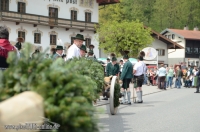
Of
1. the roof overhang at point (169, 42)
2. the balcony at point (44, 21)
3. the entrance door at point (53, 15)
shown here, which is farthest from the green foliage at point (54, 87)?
the roof overhang at point (169, 42)

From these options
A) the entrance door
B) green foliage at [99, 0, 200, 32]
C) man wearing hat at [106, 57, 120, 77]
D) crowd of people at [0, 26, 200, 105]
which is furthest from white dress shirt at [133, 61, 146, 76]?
green foliage at [99, 0, 200, 32]

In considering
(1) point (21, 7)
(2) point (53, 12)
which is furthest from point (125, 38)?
(1) point (21, 7)

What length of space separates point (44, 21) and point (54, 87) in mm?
39204

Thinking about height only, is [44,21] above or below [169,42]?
above

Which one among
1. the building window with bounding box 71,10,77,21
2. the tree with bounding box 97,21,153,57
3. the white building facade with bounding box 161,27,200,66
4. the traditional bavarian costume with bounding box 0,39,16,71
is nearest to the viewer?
the traditional bavarian costume with bounding box 0,39,16,71

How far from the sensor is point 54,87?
3256 mm

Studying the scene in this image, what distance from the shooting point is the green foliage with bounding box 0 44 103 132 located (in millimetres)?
3158

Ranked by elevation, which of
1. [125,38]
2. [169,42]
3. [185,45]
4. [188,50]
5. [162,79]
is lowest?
[162,79]

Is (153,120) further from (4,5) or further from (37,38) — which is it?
(37,38)

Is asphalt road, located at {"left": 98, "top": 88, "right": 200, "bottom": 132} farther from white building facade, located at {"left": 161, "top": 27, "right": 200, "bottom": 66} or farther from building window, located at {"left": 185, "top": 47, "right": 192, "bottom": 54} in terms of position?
building window, located at {"left": 185, "top": 47, "right": 192, "bottom": 54}

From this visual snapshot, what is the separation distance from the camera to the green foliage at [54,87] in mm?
3158

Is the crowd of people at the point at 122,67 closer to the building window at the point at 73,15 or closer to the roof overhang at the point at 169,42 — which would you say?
the building window at the point at 73,15

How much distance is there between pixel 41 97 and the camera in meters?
3.18

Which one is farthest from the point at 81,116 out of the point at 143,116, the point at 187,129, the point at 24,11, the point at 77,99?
the point at 24,11
